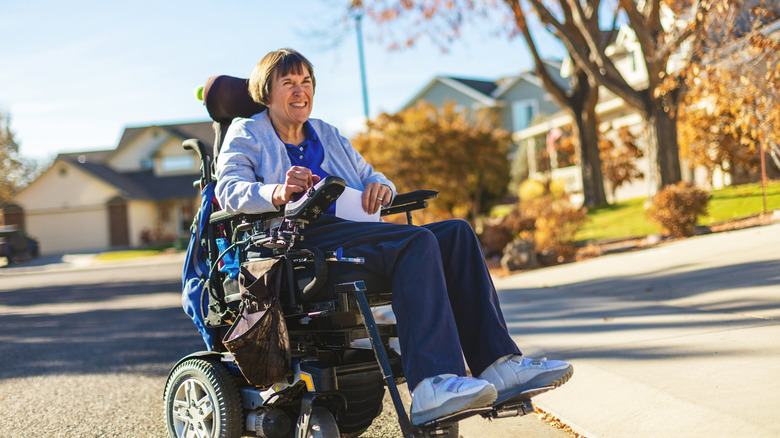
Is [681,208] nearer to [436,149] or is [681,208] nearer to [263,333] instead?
[436,149]

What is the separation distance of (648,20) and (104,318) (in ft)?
36.2

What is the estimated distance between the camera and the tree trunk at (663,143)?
13328 millimetres

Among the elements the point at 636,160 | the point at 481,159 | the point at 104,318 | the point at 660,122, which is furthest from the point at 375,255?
the point at 636,160

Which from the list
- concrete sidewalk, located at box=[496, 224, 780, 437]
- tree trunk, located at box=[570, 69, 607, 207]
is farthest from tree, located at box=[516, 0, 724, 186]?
concrete sidewalk, located at box=[496, 224, 780, 437]

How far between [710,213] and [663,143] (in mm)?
1640

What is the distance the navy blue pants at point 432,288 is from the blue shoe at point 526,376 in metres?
0.07

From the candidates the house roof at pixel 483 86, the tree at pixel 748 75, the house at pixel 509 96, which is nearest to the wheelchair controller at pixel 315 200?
the tree at pixel 748 75

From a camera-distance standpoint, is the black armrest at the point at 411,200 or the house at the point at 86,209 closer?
the black armrest at the point at 411,200

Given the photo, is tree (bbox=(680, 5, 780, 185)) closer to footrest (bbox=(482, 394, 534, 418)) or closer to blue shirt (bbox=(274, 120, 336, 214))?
blue shirt (bbox=(274, 120, 336, 214))

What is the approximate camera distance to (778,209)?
36.4 feet

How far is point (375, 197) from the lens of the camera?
3.20 meters

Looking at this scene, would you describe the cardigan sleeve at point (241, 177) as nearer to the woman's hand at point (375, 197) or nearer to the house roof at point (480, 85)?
the woman's hand at point (375, 197)

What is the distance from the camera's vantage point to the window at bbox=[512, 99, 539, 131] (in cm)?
3856

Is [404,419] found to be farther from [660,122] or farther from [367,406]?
[660,122]
